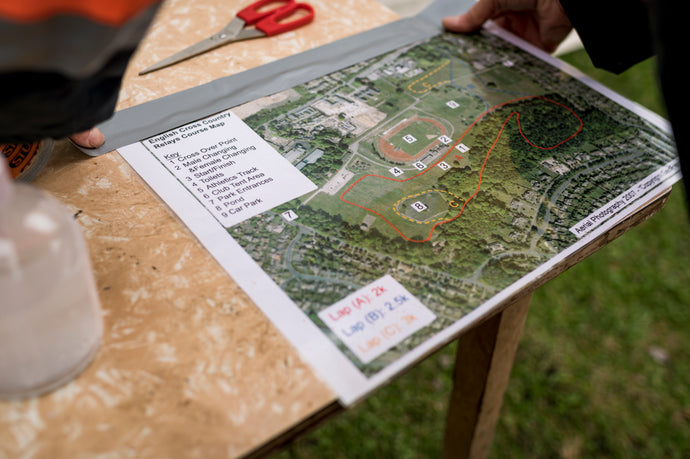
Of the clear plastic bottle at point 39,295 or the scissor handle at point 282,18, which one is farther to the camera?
the scissor handle at point 282,18

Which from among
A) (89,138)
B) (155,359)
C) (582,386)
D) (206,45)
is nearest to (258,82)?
(206,45)

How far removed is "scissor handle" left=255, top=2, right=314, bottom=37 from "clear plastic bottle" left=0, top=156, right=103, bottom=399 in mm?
446

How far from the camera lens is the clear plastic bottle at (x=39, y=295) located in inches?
11.8

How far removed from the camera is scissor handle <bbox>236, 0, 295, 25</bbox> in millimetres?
707

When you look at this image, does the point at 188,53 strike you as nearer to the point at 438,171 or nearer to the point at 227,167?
the point at 227,167

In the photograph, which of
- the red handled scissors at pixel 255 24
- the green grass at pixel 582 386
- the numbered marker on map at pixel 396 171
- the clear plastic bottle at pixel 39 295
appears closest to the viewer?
the clear plastic bottle at pixel 39 295

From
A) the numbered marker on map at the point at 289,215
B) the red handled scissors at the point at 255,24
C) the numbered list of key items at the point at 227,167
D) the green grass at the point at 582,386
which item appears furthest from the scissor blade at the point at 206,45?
the green grass at the point at 582,386

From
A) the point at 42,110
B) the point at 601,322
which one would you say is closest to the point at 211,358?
the point at 42,110

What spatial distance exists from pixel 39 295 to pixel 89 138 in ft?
0.84

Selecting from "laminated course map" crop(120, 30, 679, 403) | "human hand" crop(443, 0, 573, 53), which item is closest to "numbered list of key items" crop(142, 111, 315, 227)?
"laminated course map" crop(120, 30, 679, 403)

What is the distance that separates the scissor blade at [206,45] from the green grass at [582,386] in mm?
726

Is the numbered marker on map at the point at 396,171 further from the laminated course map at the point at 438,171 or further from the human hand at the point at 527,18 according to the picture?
the human hand at the point at 527,18

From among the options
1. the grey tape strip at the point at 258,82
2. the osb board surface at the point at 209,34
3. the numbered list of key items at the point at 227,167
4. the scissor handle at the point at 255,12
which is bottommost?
the numbered list of key items at the point at 227,167

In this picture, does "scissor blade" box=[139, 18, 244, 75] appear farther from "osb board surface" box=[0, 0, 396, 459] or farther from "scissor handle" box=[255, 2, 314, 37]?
"osb board surface" box=[0, 0, 396, 459]
